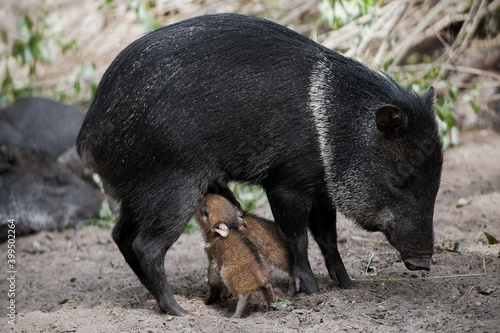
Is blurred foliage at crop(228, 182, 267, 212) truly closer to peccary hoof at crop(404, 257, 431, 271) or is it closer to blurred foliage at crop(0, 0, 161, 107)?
blurred foliage at crop(0, 0, 161, 107)

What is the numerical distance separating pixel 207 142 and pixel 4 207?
13.0 feet

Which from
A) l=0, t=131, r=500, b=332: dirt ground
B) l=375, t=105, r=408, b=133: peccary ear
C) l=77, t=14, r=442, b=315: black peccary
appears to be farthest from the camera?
l=77, t=14, r=442, b=315: black peccary

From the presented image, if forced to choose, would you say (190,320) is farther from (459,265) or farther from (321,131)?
(459,265)

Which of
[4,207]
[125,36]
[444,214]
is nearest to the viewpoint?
[444,214]

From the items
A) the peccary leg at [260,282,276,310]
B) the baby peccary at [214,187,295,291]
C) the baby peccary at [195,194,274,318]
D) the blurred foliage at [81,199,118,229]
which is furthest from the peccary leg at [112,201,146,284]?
the blurred foliage at [81,199,118,229]

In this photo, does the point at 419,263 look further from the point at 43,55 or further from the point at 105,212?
the point at 43,55

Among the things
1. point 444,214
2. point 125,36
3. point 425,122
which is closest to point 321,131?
point 425,122

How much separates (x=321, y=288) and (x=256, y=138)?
3.68 feet

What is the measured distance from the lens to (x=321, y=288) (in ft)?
13.2

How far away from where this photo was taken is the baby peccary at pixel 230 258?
141 inches

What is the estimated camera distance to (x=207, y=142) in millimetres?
3664

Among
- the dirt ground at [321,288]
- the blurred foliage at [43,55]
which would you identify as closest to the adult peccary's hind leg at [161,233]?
the dirt ground at [321,288]

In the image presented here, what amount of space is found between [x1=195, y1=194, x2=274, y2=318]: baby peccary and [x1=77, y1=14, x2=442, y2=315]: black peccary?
0.69 ft

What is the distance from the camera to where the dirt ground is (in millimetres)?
3367
